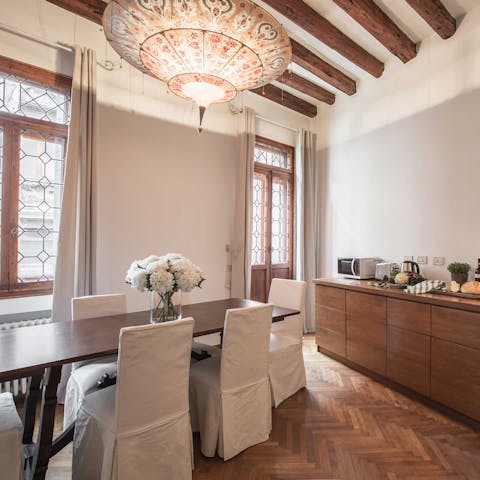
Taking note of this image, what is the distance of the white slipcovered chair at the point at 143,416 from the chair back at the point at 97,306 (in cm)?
71

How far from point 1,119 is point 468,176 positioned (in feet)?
13.2

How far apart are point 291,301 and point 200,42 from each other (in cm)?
211

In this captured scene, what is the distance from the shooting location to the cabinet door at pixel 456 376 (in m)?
2.13

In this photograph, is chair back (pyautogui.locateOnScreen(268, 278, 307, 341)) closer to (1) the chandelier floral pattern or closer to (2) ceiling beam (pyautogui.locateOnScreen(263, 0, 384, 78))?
(1) the chandelier floral pattern

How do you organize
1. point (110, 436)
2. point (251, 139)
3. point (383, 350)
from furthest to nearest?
point (251, 139) → point (383, 350) → point (110, 436)

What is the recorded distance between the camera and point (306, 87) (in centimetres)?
387

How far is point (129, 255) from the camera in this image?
3.05m

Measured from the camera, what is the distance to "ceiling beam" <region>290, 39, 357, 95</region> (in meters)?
3.19

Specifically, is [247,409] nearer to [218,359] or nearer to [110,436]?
[218,359]

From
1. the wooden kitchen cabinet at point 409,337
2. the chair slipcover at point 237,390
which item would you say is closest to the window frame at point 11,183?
the chair slipcover at point 237,390

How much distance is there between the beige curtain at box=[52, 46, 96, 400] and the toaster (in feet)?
9.38

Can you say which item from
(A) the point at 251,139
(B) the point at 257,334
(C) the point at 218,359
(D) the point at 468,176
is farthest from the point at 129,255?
(D) the point at 468,176

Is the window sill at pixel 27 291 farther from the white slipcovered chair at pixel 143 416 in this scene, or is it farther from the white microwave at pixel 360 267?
the white microwave at pixel 360 267

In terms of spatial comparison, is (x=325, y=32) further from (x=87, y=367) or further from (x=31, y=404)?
(x=31, y=404)
